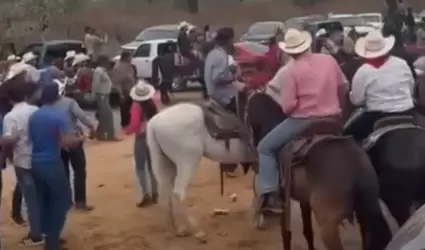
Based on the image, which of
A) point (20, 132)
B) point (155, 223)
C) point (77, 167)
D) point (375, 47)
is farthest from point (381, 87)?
point (77, 167)

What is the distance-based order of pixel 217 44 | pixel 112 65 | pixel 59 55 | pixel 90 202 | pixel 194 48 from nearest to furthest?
pixel 217 44, pixel 90 202, pixel 112 65, pixel 194 48, pixel 59 55

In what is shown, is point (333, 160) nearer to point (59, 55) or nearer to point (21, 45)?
point (59, 55)

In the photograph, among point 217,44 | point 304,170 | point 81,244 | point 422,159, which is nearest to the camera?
point 422,159

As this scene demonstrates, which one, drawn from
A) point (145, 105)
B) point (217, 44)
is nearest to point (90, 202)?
point (145, 105)

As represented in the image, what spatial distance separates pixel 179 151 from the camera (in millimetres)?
11141

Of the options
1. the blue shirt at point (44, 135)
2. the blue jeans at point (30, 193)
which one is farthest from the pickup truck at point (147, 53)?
the blue shirt at point (44, 135)

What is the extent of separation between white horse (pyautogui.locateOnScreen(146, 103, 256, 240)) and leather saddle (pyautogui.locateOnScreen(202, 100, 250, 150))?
6 centimetres

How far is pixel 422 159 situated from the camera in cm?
800

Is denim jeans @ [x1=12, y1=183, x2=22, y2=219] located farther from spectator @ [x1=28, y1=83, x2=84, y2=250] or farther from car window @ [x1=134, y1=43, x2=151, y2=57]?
car window @ [x1=134, y1=43, x2=151, y2=57]

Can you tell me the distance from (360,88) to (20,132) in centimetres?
360

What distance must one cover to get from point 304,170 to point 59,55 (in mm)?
25920

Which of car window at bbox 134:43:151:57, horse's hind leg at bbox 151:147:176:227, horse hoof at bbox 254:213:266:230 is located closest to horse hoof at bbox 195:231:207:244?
horse's hind leg at bbox 151:147:176:227

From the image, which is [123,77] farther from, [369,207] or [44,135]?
[369,207]

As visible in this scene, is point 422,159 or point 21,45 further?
point 21,45
